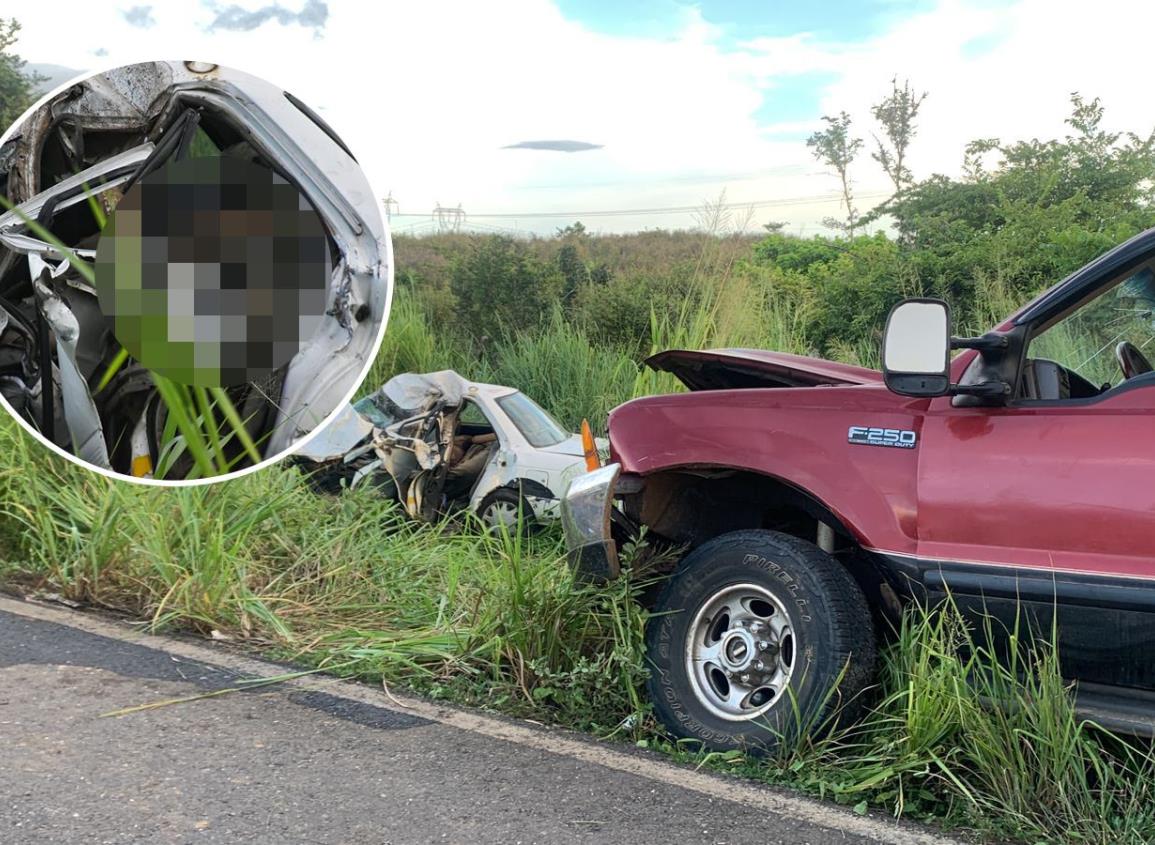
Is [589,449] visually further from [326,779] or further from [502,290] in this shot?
[502,290]

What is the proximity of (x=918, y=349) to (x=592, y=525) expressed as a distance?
55.5 inches

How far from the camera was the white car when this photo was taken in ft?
35.6

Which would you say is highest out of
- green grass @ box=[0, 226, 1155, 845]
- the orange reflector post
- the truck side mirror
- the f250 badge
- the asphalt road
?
the truck side mirror

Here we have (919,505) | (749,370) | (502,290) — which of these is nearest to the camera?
(919,505)

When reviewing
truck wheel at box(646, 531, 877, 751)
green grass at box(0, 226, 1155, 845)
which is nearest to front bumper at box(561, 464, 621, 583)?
green grass at box(0, 226, 1155, 845)

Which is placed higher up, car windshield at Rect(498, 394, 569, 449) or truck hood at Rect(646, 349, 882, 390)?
truck hood at Rect(646, 349, 882, 390)

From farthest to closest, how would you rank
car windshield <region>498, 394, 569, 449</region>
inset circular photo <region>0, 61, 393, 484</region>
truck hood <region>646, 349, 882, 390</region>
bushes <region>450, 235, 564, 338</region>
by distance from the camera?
bushes <region>450, 235, 564, 338</region> < car windshield <region>498, 394, 569, 449</region> < truck hood <region>646, 349, 882, 390</region> < inset circular photo <region>0, 61, 393, 484</region>

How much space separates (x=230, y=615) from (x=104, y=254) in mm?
3701

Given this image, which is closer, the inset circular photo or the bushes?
the inset circular photo

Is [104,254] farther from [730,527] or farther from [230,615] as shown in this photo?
[230,615]

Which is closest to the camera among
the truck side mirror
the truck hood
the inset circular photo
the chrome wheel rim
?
the inset circular photo

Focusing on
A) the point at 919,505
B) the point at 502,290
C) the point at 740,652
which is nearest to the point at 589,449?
the point at 740,652

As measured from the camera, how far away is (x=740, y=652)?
4.13 metres

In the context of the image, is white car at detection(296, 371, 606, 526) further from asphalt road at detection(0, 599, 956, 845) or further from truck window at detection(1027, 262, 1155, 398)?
truck window at detection(1027, 262, 1155, 398)
